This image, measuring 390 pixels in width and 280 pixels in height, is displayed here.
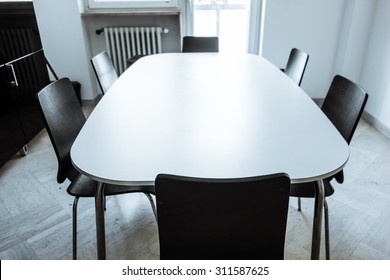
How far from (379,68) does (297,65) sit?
52.9 inches

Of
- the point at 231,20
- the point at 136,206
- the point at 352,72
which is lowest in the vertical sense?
the point at 136,206

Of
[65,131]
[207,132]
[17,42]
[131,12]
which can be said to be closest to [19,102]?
[17,42]

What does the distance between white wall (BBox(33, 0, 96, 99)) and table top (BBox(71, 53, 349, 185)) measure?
71.3 inches

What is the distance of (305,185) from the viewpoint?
1.33 m

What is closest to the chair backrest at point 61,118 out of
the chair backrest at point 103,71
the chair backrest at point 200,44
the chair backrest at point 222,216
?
the chair backrest at point 103,71

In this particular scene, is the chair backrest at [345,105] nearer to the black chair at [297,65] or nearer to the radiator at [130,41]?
the black chair at [297,65]

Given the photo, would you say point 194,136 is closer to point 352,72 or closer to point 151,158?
point 151,158

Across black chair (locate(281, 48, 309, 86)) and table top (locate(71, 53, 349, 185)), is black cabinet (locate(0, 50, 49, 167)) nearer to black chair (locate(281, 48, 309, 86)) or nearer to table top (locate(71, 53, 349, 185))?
table top (locate(71, 53, 349, 185))

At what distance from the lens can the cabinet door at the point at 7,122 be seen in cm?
225

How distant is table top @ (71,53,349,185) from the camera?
36.4 inches

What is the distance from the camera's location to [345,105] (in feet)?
4.54

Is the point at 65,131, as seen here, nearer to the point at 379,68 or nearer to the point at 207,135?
the point at 207,135
